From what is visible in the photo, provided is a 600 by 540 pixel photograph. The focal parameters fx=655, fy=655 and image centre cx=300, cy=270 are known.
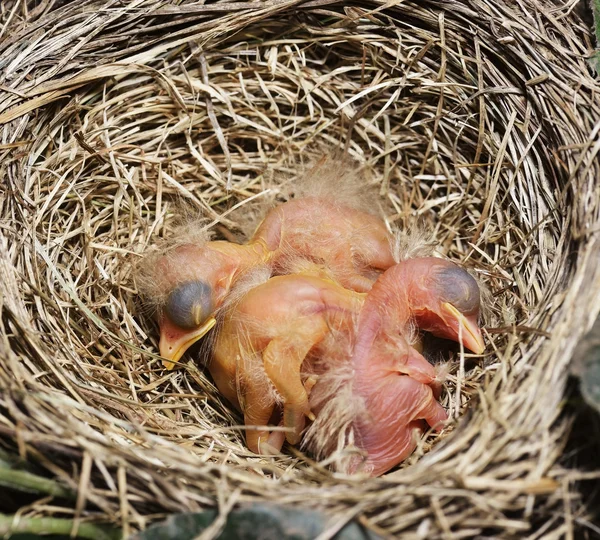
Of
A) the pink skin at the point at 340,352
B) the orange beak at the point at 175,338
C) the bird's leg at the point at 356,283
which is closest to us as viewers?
the pink skin at the point at 340,352

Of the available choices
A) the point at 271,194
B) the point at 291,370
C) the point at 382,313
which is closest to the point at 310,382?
the point at 291,370

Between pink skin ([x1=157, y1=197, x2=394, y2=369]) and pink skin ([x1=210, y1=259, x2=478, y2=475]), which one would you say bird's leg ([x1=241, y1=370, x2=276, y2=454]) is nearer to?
pink skin ([x1=210, y1=259, x2=478, y2=475])

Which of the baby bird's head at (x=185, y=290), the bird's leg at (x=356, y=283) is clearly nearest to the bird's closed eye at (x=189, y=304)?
the baby bird's head at (x=185, y=290)

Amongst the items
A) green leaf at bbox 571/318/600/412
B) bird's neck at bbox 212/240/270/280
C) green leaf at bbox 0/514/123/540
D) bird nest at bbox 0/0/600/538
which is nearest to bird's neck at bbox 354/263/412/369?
bird nest at bbox 0/0/600/538

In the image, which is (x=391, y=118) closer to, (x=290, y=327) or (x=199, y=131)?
(x=199, y=131)

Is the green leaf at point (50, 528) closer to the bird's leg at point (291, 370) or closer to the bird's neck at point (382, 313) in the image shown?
the bird's leg at point (291, 370)

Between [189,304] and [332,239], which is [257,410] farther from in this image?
[332,239]

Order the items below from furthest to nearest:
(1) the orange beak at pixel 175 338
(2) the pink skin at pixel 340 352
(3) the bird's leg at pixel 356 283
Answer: (3) the bird's leg at pixel 356 283
(1) the orange beak at pixel 175 338
(2) the pink skin at pixel 340 352

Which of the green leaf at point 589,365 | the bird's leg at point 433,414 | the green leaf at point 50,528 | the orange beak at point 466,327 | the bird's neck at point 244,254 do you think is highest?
the bird's neck at point 244,254
